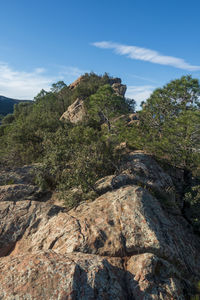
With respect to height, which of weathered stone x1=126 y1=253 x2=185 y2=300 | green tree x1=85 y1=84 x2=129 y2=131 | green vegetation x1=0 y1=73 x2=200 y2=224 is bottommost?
weathered stone x1=126 y1=253 x2=185 y2=300

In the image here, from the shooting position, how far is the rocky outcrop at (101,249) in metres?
6.48

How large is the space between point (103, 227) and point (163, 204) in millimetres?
6753

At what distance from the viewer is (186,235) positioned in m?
13.2

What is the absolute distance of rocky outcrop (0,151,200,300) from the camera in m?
6.48

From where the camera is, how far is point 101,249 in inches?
353

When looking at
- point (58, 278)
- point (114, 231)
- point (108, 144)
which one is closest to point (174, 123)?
point (108, 144)

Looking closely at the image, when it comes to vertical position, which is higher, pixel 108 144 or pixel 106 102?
pixel 106 102

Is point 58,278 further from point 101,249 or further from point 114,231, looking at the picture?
point 114,231

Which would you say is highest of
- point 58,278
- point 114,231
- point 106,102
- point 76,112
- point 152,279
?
point 106,102

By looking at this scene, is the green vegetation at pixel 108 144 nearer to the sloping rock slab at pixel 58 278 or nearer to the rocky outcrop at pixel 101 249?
the rocky outcrop at pixel 101 249

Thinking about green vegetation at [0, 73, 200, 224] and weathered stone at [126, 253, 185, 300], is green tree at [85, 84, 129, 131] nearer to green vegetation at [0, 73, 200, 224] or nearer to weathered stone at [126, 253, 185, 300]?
green vegetation at [0, 73, 200, 224]

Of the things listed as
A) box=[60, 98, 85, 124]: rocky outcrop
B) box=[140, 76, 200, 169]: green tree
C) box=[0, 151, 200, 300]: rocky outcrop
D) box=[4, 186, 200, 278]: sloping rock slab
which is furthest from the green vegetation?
box=[60, 98, 85, 124]: rocky outcrop

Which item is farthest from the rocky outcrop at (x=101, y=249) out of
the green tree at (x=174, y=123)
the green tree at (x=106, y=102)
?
the green tree at (x=106, y=102)

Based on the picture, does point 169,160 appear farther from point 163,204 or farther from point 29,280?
point 29,280
